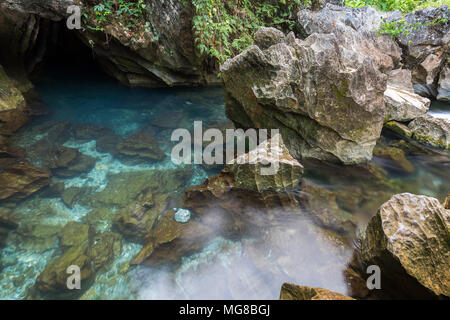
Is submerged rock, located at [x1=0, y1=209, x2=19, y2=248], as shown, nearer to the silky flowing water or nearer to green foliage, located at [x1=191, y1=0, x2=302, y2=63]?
the silky flowing water

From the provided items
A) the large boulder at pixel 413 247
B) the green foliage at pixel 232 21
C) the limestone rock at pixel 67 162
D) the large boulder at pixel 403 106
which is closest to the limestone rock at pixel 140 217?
the limestone rock at pixel 67 162

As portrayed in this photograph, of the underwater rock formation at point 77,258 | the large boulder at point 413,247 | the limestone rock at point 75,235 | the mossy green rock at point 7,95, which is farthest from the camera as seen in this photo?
the mossy green rock at point 7,95

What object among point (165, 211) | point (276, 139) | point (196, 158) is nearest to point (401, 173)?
point (276, 139)

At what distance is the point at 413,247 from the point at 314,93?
9.66 feet

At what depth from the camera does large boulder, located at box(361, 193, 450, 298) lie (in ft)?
7.04

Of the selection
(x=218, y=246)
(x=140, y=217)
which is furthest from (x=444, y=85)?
(x=140, y=217)

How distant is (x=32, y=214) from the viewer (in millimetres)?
3891

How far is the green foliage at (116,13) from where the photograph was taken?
6492 millimetres

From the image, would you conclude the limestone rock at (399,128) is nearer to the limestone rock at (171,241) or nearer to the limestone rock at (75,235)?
the limestone rock at (171,241)

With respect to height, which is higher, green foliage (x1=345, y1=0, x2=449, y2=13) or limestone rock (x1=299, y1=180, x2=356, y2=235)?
green foliage (x1=345, y1=0, x2=449, y2=13)

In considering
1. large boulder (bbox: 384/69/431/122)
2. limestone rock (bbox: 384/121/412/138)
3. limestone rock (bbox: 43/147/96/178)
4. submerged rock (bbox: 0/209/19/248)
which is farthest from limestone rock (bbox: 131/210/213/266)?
large boulder (bbox: 384/69/431/122)

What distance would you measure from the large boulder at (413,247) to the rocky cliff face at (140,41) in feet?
24.1

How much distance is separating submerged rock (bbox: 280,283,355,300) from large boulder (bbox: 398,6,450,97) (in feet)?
34.7
